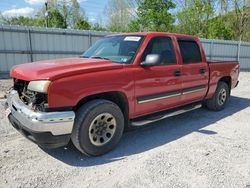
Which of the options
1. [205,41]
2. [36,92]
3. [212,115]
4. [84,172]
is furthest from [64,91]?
[205,41]

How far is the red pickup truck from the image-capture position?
10.9ft

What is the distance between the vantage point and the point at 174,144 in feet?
14.4

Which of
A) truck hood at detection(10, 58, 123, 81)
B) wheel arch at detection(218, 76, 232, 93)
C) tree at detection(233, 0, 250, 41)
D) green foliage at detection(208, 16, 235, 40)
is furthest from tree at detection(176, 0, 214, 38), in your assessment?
truck hood at detection(10, 58, 123, 81)

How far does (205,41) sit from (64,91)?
634 inches

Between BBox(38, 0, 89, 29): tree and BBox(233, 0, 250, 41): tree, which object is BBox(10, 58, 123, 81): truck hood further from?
BBox(38, 0, 89, 29): tree

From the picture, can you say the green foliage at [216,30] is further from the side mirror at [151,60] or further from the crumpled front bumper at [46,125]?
the crumpled front bumper at [46,125]

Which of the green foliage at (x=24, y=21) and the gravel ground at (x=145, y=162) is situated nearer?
the gravel ground at (x=145, y=162)

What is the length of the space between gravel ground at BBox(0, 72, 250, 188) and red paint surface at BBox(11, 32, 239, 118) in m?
0.63

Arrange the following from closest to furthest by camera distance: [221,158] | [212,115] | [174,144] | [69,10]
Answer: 1. [221,158]
2. [174,144]
3. [212,115]
4. [69,10]

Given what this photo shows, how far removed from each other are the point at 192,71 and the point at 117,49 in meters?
1.73

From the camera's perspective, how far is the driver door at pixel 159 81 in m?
4.24

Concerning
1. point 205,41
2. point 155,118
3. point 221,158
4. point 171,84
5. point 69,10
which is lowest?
point 221,158

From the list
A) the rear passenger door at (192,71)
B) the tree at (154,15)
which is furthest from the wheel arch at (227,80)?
the tree at (154,15)

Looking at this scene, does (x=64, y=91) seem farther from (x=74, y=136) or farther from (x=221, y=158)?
(x=221, y=158)
